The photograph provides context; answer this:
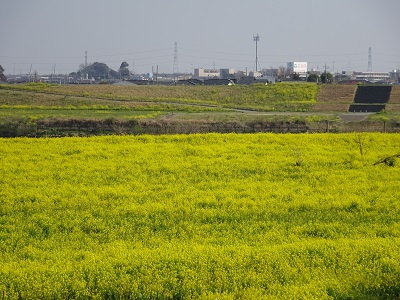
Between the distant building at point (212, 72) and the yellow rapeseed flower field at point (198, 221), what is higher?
the distant building at point (212, 72)

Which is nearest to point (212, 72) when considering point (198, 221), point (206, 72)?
point (206, 72)

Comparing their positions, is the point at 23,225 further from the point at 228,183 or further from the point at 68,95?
the point at 68,95

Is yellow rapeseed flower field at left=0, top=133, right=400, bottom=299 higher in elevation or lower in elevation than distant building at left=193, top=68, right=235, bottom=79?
lower

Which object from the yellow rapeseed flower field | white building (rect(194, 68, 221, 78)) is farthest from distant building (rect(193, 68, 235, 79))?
the yellow rapeseed flower field

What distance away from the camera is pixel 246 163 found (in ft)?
66.1

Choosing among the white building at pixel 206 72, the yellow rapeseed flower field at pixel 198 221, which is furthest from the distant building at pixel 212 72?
the yellow rapeseed flower field at pixel 198 221

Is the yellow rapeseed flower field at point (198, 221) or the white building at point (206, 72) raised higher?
the white building at point (206, 72)

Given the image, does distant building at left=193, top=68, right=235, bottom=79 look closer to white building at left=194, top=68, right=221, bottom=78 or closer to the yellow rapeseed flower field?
white building at left=194, top=68, right=221, bottom=78

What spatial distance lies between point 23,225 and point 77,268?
12.0 ft

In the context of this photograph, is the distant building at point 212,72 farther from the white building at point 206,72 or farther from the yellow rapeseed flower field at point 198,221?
the yellow rapeseed flower field at point 198,221

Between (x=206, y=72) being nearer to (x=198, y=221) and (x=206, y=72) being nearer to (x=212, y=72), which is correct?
(x=212, y=72)

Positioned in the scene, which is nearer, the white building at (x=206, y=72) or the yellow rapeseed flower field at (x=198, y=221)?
the yellow rapeseed flower field at (x=198, y=221)

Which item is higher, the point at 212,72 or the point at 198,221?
the point at 212,72

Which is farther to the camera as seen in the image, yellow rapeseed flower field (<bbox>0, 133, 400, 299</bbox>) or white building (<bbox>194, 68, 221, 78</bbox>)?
white building (<bbox>194, 68, 221, 78</bbox>)
